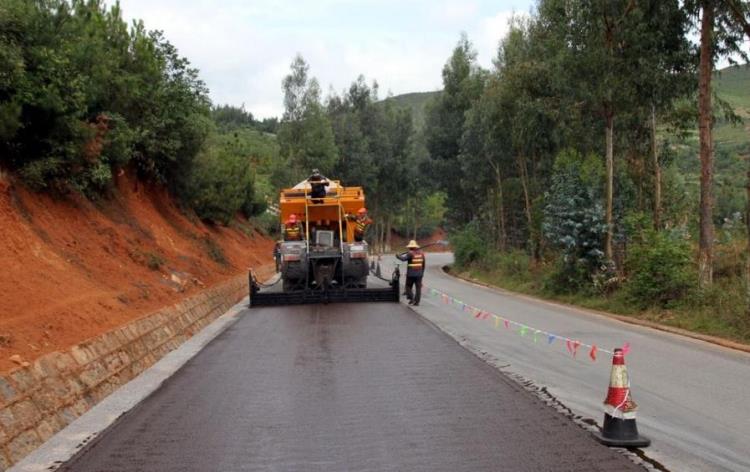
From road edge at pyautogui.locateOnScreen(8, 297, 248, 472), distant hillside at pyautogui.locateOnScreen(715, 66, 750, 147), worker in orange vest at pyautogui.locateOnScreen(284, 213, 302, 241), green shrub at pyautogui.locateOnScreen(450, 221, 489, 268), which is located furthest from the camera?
distant hillside at pyautogui.locateOnScreen(715, 66, 750, 147)

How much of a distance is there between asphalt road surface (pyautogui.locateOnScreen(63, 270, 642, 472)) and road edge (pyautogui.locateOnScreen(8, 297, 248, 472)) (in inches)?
6.9

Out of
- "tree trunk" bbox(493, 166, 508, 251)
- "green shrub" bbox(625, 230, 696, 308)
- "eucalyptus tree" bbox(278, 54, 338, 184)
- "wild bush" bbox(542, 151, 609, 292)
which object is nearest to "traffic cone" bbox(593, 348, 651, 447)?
"green shrub" bbox(625, 230, 696, 308)

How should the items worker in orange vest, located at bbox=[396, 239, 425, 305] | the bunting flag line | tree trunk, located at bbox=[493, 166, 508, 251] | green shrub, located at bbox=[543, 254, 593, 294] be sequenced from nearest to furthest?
the bunting flag line → worker in orange vest, located at bbox=[396, 239, 425, 305] → green shrub, located at bbox=[543, 254, 593, 294] → tree trunk, located at bbox=[493, 166, 508, 251]

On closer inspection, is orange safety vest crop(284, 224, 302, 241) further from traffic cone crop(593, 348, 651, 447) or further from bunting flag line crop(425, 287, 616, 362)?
traffic cone crop(593, 348, 651, 447)

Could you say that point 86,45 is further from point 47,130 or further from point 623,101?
point 623,101

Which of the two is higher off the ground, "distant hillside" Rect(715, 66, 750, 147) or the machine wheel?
"distant hillside" Rect(715, 66, 750, 147)

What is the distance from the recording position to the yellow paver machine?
21.6 meters

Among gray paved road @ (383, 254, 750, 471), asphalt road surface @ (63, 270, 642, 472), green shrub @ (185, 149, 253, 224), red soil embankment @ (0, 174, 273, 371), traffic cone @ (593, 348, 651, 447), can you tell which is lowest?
gray paved road @ (383, 254, 750, 471)

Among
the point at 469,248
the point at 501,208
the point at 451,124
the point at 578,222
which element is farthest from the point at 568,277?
the point at 451,124

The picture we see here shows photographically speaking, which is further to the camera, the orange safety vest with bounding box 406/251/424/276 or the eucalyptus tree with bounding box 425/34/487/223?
the eucalyptus tree with bounding box 425/34/487/223

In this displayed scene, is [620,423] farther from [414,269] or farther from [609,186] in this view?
[609,186]

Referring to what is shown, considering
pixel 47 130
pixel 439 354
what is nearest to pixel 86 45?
pixel 47 130

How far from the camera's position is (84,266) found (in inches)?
683

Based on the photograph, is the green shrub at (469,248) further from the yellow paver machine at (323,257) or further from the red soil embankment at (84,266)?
the yellow paver machine at (323,257)
